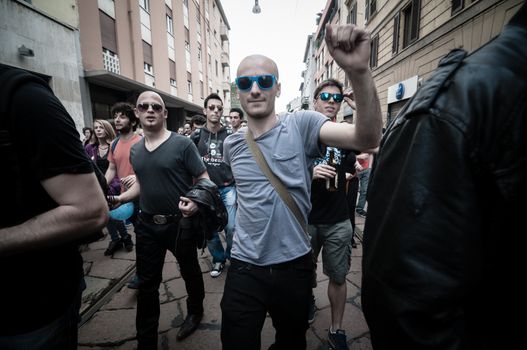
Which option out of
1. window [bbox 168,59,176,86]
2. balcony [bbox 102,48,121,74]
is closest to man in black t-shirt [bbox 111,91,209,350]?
balcony [bbox 102,48,121,74]

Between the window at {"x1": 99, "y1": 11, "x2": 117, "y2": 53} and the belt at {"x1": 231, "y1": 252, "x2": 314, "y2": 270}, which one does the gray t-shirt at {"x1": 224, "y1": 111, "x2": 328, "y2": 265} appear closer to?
the belt at {"x1": 231, "y1": 252, "x2": 314, "y2": 270}

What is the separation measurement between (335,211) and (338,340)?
3.65ft

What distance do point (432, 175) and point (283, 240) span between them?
108cm

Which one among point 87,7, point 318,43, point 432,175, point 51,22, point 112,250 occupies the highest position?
point 318,43

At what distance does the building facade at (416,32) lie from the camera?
5.95 m

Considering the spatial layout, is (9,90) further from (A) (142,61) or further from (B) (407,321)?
(A) (142,61)

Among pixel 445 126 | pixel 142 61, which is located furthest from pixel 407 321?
pixel 142 61

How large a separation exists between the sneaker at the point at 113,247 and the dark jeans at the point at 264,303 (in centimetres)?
347

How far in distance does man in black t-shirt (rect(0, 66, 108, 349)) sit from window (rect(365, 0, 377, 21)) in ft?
50.5

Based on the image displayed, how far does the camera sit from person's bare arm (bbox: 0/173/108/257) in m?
0.92

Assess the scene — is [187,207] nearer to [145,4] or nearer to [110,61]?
[110,61]

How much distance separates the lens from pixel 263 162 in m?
1.58

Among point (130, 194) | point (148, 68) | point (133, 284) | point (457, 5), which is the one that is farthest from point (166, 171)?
point (148, 68)

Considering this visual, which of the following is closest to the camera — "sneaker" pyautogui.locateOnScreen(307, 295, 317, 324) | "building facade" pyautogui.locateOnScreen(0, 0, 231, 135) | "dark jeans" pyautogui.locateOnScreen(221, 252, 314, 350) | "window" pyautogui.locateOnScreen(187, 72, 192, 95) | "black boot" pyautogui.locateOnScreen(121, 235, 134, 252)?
"dark jeans" pyautogui.locateOnScreen(221, 252, 314, 350)
